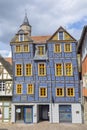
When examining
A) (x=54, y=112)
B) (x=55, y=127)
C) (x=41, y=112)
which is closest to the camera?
(x=55, y=127)

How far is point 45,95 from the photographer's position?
30.7m

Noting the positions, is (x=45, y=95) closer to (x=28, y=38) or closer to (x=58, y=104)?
(x=58, y=104)

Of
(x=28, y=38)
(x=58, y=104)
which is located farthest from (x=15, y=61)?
(x=58, y=104)

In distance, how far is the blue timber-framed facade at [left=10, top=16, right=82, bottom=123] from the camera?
30406 millimetres

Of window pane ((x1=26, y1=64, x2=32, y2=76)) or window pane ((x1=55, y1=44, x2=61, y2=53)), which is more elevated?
window pane ((x1=55, y1=44, x2=61, y2=53))

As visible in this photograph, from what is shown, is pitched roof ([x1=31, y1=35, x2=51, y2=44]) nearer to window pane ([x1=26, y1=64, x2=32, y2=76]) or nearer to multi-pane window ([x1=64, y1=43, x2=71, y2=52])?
multi-pane window ([x1=64, y1=43, x2=71, y2=52])

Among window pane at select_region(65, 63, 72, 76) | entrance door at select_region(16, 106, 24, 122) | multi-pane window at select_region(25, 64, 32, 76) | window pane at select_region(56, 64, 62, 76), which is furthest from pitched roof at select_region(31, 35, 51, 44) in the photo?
entrance door at select_region(16, 106, 24, 122)

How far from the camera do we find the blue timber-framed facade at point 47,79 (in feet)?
99.8

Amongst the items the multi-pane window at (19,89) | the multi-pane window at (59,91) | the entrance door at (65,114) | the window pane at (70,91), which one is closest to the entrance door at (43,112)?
the entrance door at (65,114)

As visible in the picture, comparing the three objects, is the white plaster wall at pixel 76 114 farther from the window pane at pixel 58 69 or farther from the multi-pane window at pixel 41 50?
the multi-pane window at pixel 41 50

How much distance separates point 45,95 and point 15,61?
6.10 meters

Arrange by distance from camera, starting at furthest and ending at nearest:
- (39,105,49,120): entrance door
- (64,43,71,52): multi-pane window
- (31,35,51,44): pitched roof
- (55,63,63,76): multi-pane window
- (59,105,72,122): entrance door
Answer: (39,105,49,120): entrance door → (31,35,51,44): pitched roof → (64,43,71,52): multi-pane window → (55,63,63,76): multi-pane window → (59,105,72,122): entrance door

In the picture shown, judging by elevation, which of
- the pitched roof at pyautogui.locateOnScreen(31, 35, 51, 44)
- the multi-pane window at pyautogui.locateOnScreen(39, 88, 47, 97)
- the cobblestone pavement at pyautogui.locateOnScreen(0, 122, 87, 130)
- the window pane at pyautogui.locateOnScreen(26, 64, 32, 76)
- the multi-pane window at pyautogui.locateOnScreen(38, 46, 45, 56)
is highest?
the pitched roof at pyautogui.locateOnScreen(31, 35, 51, 44)

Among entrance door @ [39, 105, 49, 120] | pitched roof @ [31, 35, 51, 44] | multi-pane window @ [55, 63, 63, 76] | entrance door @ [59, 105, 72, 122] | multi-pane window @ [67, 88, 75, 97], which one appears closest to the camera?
entrance door @ [59, 105, 72, 122]
